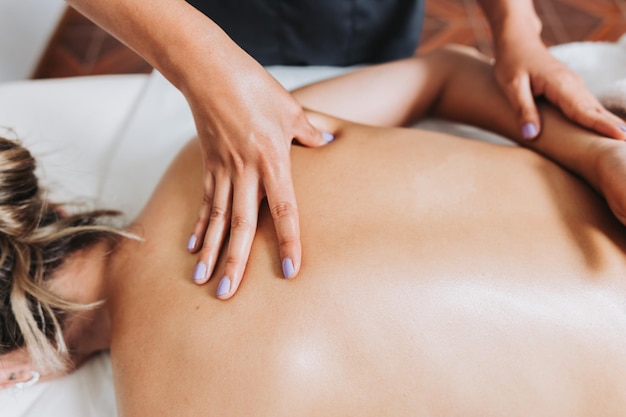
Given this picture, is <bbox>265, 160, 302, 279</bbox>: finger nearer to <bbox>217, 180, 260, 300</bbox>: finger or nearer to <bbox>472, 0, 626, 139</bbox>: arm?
<bbox>217, 180, 260, 300</bbox>: finger

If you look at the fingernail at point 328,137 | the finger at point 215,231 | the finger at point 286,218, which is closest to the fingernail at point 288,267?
the finger at point 286,218

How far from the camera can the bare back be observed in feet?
2.21

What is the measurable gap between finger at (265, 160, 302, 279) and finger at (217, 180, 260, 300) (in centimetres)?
2

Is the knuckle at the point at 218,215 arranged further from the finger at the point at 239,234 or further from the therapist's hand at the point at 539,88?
the therapist's hand at the point at 539,88

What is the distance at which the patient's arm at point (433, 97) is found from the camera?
0.92 m

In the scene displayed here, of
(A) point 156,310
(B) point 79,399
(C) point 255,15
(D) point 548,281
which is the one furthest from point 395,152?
(B) point 79,399

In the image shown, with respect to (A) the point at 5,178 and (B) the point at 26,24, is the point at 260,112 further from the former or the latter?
(B) the point at 26,24

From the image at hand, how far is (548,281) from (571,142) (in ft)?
0.87

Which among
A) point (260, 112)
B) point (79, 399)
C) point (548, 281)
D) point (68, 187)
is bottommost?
point (79, 399)

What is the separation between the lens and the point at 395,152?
81cm

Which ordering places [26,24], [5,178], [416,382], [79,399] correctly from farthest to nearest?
[26,24] < [79,399] < [5,178] < [416,382]

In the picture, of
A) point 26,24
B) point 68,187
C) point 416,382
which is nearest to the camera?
point 416,382

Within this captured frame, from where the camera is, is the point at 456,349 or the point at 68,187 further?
the point at 68,187

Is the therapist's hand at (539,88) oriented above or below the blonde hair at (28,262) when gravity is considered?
above
